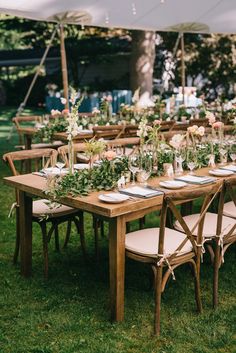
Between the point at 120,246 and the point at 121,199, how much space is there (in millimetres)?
314

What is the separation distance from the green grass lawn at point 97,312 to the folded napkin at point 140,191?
0.86 meters

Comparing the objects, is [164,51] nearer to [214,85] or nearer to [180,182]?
[214,85]

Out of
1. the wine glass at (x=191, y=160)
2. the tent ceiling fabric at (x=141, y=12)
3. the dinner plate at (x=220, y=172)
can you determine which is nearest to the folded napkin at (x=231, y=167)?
the dinner plate at (x=220, y=172)

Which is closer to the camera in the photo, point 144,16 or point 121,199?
point 121,199

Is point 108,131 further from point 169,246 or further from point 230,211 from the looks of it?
point 169,246

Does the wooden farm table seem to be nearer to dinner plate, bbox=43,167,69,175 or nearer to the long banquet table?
dinner plate, bbox=43,167,69,175

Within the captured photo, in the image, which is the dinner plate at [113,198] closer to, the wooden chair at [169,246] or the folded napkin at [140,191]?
the folded napkin at [140,191]

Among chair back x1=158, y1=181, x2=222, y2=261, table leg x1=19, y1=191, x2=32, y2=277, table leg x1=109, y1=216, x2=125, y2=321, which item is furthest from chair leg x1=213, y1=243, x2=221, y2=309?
table leg x1=19, y1=191, x2=32, y2=277

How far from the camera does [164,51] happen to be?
66.7 feet

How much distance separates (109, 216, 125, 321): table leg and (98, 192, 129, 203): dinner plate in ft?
0.40

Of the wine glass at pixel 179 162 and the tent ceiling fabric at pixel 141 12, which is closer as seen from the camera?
the wine glass at pixel 179 162

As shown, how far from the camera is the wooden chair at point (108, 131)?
21.4 ft

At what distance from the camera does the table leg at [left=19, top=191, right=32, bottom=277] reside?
4051 mm

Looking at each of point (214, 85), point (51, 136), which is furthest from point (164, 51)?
point (51, 136)
